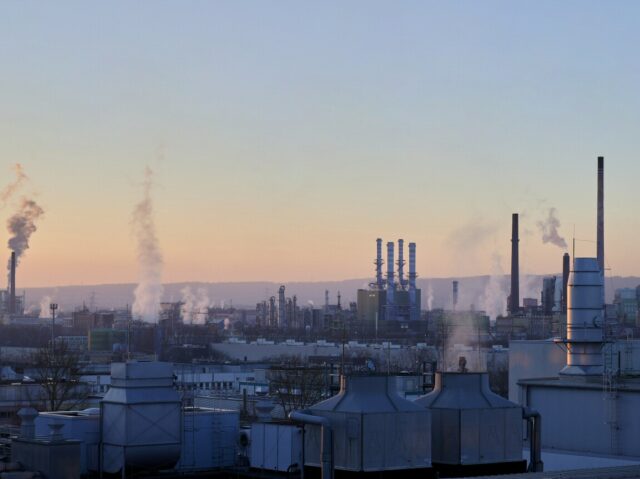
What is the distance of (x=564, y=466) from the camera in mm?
29562

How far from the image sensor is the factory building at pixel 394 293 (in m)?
146

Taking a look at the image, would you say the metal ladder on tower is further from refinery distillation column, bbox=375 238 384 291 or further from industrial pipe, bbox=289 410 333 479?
refinery distillation column, bbox=375 238 384 291

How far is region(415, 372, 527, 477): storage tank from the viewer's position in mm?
24562

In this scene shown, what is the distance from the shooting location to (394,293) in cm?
14812

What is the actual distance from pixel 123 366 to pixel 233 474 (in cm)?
381

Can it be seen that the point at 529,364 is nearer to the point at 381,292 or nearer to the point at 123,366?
the point at 123,366

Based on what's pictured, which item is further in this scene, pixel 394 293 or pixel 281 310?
pixel 281 310

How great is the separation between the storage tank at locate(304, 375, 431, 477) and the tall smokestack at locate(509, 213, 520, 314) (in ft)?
276

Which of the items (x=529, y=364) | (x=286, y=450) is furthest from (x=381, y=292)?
(x=286, y=450)

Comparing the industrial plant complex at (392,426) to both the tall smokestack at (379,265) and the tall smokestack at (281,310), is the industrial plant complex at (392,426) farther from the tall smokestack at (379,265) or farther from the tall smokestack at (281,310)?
the tall smokestack at (281,310)

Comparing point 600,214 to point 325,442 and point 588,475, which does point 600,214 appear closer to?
point 325,442

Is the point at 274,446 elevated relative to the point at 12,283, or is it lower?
lower

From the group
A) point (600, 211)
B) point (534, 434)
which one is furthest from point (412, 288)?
point (534, 434)

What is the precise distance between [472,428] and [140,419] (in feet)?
25.1
